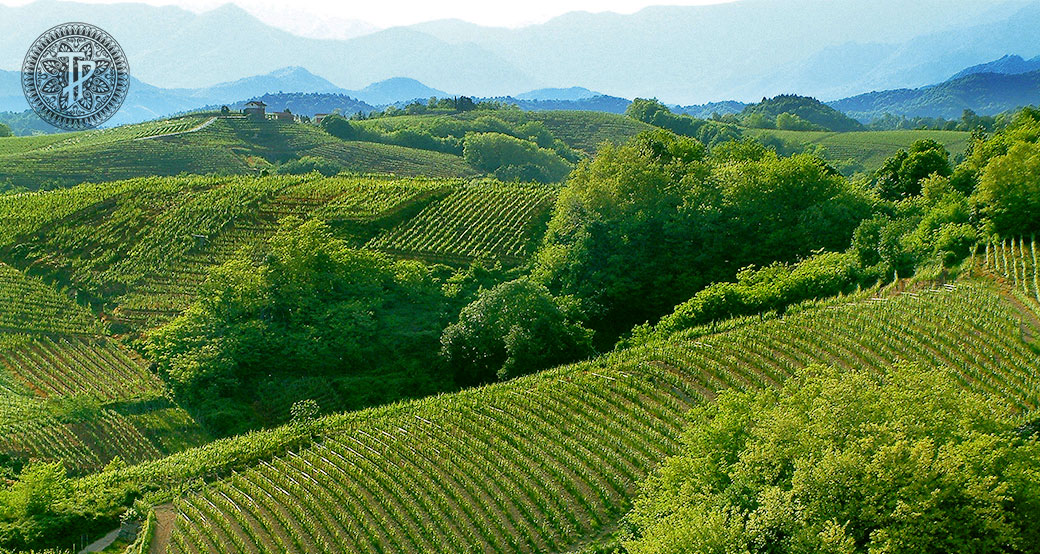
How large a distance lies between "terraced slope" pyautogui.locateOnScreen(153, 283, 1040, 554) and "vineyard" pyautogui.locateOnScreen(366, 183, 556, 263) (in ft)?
70.3

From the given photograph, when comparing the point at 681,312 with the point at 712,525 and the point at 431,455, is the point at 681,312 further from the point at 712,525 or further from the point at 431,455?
the point at 712,525

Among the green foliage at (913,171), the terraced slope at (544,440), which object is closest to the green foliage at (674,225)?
the green foliage at (913,171)

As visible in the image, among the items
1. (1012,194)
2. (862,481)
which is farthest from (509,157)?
(862,481)

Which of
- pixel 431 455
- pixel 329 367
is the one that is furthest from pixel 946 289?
pixel 329 367

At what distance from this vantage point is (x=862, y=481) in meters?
16.2

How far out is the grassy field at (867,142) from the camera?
13080 centimetres

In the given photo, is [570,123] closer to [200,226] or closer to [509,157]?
[509,157]

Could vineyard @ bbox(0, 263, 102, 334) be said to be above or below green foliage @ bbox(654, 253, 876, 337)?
above

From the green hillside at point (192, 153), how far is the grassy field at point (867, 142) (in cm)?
7127

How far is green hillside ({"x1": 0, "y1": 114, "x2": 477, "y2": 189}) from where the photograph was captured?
85.6 metres

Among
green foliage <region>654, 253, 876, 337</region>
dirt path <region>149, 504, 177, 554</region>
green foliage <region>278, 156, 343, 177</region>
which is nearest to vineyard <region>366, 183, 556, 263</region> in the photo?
green foliage <region>654, 253, 876, 337</region>

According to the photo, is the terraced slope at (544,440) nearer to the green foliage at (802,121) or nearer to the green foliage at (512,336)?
the green foliage at (512,336)

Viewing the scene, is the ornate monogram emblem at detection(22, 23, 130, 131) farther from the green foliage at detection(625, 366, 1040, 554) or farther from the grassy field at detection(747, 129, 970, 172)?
the grassy field at detection(747, 129, 970, 172)

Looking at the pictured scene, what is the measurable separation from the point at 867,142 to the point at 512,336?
128656mm
